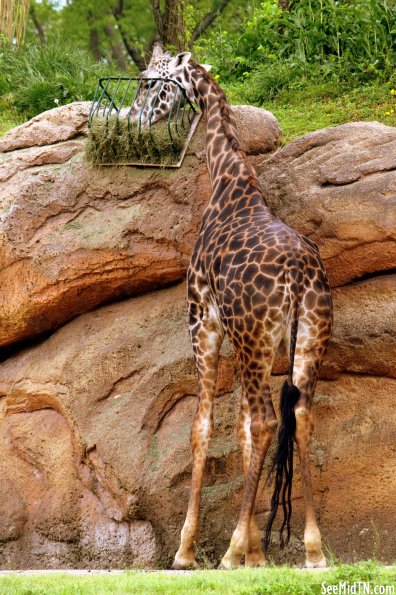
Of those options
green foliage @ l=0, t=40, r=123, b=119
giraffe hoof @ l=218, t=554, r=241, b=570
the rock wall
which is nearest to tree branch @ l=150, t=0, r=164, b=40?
green foliage @ l=0, t=40, r=123, b=119

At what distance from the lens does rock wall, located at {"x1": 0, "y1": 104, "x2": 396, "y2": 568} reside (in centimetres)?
784

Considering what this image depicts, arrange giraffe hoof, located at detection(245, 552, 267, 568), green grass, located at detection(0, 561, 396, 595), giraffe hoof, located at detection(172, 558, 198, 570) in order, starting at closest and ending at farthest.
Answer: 1. green grass, located at detection(0, 561, 396, 595)
2. giraffe hoof, located at detection(245, 552, 267, 568)
3. giraffe hoof, located at detection(172, 558, 198, 570)

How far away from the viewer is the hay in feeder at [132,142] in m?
8.98

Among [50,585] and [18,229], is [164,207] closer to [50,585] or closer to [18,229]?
[18,229]

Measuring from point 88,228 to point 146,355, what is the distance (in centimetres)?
138

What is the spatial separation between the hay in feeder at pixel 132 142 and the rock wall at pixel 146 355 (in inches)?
6.3

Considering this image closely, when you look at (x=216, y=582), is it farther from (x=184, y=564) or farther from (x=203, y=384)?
(x=203, y=384)

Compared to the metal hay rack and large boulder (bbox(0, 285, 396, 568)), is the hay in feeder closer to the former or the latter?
the metal hay rack

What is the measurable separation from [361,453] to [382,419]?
1.09 ft

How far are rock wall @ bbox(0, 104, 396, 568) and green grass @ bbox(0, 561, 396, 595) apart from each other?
1.73 metres

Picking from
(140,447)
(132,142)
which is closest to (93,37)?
(132,142)

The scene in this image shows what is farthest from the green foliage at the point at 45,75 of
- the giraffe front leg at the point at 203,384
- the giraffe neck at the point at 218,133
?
the giraffe front leg at the point at 203,384

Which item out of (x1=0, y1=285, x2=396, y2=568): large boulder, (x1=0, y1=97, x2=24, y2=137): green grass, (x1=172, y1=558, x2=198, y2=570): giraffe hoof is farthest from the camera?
(x1=0, y1=97, x2=24, y2=137): green grass

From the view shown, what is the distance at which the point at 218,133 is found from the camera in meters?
8.48
